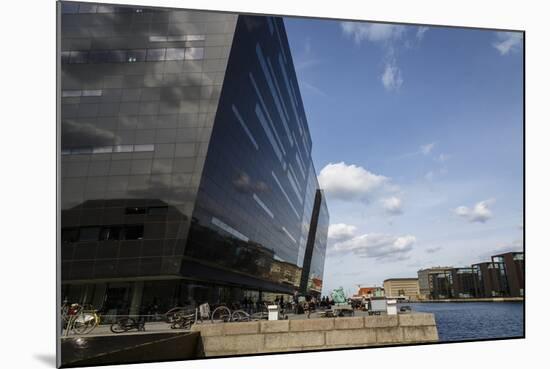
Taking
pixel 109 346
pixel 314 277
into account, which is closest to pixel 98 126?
pixel 109 346

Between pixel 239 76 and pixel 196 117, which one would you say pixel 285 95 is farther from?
pixel 196 117

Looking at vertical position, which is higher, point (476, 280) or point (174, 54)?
point (174, 54)

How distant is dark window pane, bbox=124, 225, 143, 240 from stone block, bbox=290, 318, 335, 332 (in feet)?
57.5

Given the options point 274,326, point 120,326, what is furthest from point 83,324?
point 274,326

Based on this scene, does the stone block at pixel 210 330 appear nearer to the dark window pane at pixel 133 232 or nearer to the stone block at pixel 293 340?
the stone block at pixel 293 340

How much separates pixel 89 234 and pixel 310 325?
66.0 feet

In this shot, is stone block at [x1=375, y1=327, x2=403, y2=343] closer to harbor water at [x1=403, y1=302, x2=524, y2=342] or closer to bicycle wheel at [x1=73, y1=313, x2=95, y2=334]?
harbor water at [x1=403, y1=302, x2=524, y2=342]

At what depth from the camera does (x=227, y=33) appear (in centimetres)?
3328

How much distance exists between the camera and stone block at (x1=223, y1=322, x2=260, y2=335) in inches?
598

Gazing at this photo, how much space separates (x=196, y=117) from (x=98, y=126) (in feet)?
23.5

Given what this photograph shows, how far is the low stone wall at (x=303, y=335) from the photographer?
15125mm

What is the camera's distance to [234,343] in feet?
49.6

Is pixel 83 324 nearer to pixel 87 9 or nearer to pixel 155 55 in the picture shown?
pixel 155 55

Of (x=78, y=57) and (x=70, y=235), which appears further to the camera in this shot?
(x=78, y=57)
